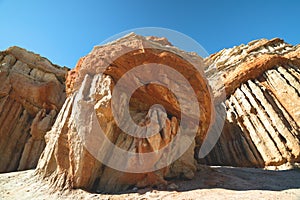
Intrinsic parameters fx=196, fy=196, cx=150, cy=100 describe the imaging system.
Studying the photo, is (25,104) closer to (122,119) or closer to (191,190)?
(122,119)

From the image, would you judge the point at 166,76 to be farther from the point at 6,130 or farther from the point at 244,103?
the point at 6,130

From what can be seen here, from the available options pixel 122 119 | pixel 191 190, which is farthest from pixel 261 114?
pixel 122 119

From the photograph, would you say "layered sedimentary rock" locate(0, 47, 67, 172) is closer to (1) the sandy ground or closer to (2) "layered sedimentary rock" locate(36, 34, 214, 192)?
(1) the sandy ground

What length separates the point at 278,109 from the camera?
479 inches

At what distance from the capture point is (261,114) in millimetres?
12422

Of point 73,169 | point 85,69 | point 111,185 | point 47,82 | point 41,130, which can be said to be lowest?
point 111,185

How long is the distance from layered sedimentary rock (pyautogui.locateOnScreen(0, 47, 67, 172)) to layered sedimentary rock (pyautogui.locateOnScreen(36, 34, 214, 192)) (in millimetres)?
9070

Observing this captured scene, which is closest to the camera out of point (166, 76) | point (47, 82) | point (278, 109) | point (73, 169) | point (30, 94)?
point (73, 169)

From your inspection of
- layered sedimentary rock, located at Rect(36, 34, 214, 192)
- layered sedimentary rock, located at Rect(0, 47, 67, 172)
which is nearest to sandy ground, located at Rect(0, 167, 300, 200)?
layered sedimentary rock, located at Rect(36, 34, 214, 192)

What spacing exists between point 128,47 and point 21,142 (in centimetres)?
1376

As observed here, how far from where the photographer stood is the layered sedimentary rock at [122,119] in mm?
5918

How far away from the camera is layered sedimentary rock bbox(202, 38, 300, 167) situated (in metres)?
10.7

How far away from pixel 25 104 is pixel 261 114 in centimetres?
1824

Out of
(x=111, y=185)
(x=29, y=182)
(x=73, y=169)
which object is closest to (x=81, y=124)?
(x=73, y=169)
